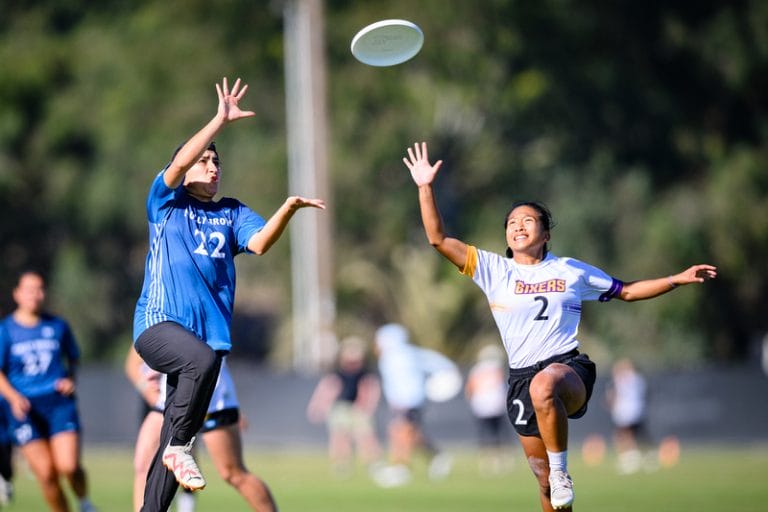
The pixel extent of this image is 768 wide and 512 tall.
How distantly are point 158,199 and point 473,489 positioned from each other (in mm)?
10365

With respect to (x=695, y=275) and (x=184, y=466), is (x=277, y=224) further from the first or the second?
(x=695, y=275)

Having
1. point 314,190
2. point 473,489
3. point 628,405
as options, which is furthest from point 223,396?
point 314,190

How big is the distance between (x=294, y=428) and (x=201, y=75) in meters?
16.2

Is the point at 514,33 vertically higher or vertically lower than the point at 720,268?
higher

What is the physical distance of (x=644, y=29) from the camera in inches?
1625

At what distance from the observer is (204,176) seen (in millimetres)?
8055

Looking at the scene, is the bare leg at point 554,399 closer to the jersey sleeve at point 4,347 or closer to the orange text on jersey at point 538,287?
the orange text on jersey at point 538,287

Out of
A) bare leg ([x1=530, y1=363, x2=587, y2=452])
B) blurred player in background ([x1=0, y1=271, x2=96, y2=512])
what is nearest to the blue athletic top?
blurred player in background ([x1=0, y1=271, x2=96, y2=512])

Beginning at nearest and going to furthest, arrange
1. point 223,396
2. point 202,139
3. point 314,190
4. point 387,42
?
1. point 202,139
2. point 387,42
3. point 223,396
4. point 314,190

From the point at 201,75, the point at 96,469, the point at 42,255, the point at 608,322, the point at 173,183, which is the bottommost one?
the point at 96,469

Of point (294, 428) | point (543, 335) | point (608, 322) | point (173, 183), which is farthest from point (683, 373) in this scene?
point (173, 183)

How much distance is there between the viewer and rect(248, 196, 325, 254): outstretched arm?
780 centimetres

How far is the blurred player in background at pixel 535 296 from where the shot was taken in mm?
8594

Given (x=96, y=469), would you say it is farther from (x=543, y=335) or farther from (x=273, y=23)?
(x=273, y=23)
